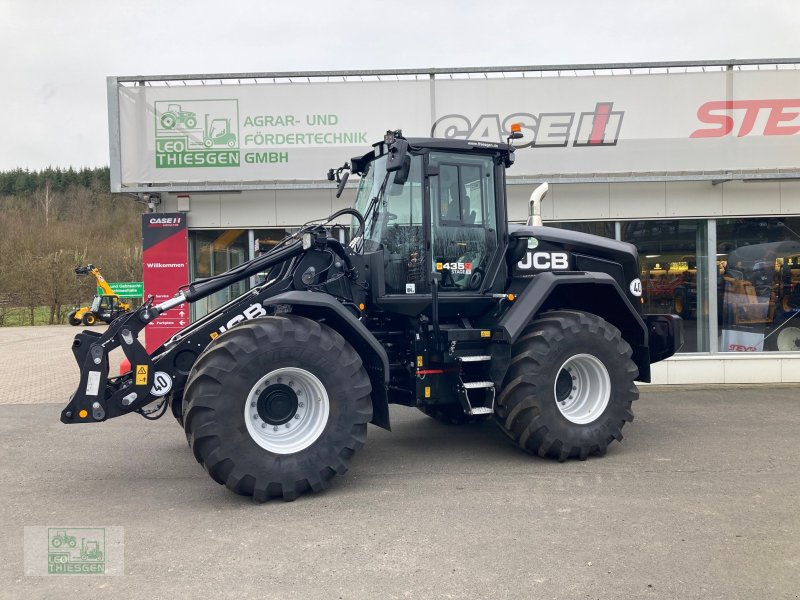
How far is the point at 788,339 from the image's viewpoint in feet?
35.5

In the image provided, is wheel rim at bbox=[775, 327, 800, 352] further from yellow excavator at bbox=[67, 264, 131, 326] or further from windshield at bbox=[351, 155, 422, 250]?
yellow excavator at bbox=[67, 264, 131, 326]

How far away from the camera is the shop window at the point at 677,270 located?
34.7ft

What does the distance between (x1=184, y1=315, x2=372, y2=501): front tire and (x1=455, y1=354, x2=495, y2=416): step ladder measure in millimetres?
1157

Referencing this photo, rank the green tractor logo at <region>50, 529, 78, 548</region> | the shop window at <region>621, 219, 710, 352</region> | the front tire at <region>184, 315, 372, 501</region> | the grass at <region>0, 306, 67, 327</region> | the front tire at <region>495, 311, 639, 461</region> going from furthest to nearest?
the grass at <region>0, 306, 67, 327</region>
the shop window at <region>621, 219, 710, 352</region>
the front tire at <region>495, 311, 639, 461</region>
the front tire at <region>184, 315, 372, 501</region>
the green tractor logo at <region>50, 529, 78, 548</region>

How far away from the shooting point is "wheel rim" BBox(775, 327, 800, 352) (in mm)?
10807

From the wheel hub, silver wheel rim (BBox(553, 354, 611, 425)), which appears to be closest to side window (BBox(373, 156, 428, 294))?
the wheel hub

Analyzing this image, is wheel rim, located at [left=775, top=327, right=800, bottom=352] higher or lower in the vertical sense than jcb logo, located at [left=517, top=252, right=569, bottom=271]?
lower

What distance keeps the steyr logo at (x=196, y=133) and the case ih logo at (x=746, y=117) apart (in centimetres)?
686

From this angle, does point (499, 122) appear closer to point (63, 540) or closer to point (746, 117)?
point (746, 117)

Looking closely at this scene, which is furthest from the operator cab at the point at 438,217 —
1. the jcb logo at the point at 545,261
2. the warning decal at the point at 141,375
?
the warning decal at the point at 141,375

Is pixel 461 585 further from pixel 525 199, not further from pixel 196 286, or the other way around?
pixel 525 199

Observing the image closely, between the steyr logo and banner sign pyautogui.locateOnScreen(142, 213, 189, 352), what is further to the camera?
banner sign pyautogui.locateOnScreen(142, 213, 189, 352)

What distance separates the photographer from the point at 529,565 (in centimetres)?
415

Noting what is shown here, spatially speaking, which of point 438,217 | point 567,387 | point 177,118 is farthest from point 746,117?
point 177,118
